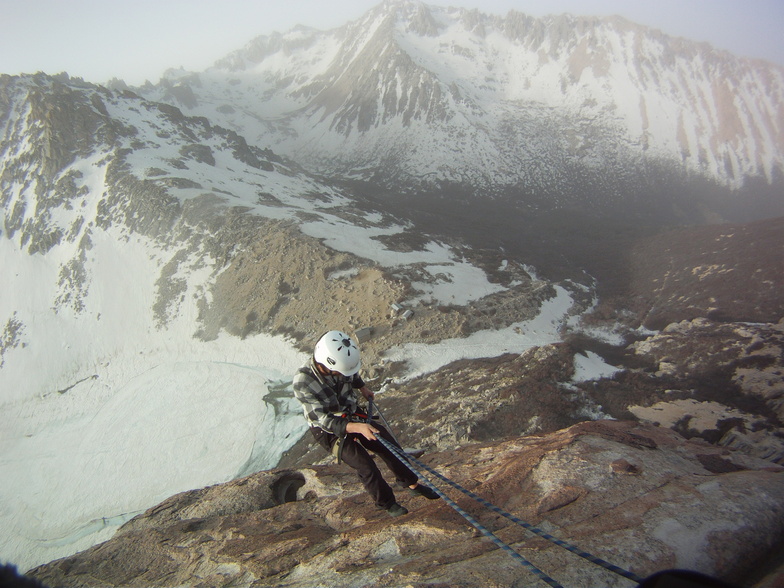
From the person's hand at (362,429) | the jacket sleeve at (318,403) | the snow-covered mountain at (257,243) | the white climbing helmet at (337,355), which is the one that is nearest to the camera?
the person's hand at (362,429)

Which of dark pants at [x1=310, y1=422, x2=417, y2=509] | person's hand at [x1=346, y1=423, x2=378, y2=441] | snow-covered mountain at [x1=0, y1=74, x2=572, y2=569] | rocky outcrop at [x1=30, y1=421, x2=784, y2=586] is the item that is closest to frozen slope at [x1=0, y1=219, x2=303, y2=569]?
snow-covered mountain at [x1=0, y1=74, x2=572, y2=569]

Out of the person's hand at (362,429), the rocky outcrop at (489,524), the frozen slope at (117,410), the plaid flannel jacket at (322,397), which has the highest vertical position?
the plaid flannel jacket at (322,397)

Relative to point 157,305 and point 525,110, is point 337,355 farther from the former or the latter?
point 525,110

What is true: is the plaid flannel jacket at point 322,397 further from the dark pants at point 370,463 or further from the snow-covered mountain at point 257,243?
the snow-covered mountain at point 257,243

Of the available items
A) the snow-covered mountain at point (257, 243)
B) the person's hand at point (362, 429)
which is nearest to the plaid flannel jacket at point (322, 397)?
the person's hand at point (362, 429)

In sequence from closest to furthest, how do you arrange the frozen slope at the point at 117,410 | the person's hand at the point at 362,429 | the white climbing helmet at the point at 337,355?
the person's hand at the point at 362,429 → the white climbing helmet at the point at 337,355 → the frozen slope at the point at 117,410

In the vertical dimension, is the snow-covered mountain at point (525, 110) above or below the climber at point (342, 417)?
above

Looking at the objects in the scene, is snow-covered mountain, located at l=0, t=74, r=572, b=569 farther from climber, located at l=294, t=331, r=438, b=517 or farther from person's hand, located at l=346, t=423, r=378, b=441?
person's hand, located at l=346, t=423, r=378, b=441
